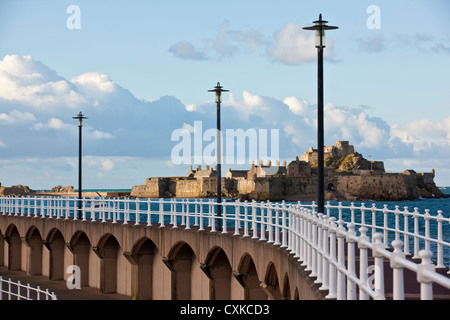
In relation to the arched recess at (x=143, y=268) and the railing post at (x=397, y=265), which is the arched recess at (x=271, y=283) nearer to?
the arched recess at (x=143, y=268)

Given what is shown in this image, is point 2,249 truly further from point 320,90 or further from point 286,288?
point 286,288

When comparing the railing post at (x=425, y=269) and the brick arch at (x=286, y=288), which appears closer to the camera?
the railing post at (x=425, y=269)

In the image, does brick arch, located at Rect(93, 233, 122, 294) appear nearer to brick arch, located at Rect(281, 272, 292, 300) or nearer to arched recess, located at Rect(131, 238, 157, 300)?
arched recess, located at Rect(131, 238, 157, 300)

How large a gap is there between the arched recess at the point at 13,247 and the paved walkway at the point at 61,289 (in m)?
0.82

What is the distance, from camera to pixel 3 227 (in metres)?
44.9

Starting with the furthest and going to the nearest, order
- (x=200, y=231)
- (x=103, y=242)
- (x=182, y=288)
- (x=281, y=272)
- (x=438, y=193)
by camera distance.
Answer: (x=438, y=193), (x=103, y=242), (x=182, y=288), (x=200, y=231), (x=281, y=272)

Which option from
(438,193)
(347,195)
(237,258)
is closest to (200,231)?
(237,258)

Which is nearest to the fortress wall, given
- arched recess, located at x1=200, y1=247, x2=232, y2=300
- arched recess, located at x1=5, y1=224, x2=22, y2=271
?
arched recess, located at x1=5, y1=224, x2=22, y2=271

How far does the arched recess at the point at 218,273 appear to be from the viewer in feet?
78.3

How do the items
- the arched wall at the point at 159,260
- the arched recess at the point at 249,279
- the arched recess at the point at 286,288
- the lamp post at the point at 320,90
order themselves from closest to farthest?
the arched recess at the point at 286,288, the lamp post at the point at 320,90, the arched wall at the point at 159,260, the arched recess at the point at 249,279

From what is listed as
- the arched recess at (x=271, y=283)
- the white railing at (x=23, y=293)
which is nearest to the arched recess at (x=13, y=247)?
the white railing at (x=23, y=293)
